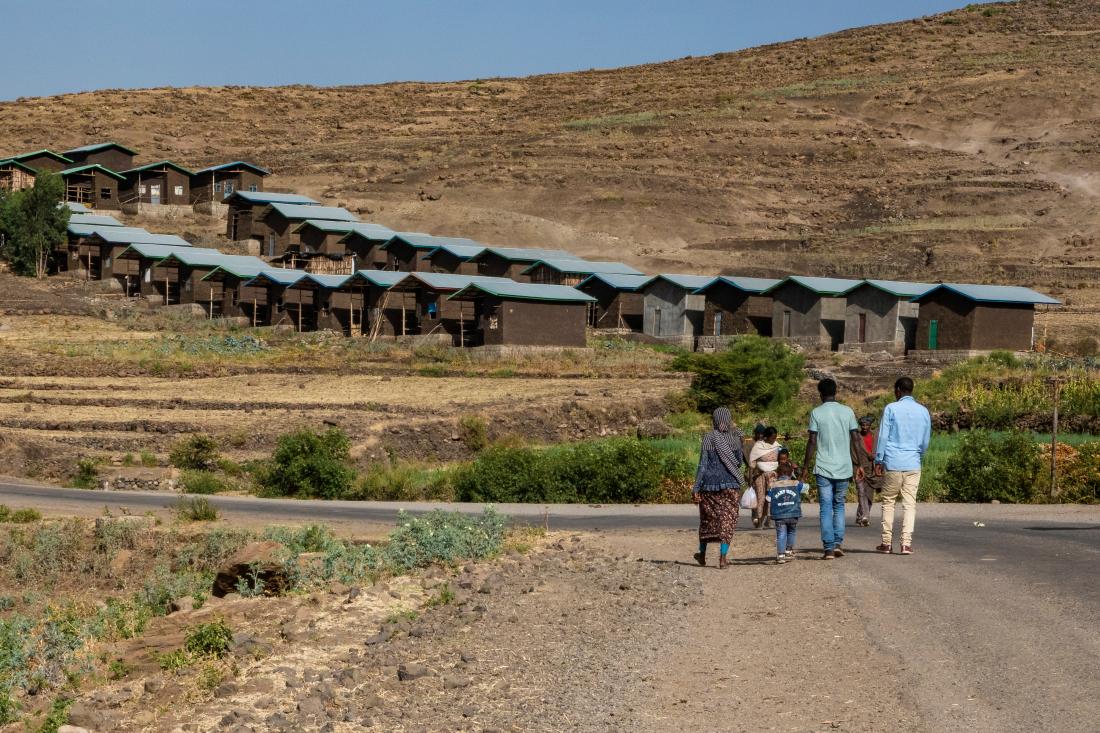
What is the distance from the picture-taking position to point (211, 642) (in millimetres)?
13617

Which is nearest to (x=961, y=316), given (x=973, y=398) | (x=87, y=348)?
(x=973, y=398)

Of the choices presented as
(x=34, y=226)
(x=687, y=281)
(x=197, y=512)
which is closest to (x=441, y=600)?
(x=197, y=512)

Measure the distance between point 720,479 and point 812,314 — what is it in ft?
181

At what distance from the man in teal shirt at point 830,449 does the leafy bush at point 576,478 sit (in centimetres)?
1108

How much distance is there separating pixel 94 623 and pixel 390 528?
7.11m

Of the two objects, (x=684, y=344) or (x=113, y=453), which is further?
(x=684, y=344)

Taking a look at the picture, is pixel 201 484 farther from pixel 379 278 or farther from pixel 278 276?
pixel 278 276

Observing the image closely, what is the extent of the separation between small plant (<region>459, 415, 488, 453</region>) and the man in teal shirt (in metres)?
24.0

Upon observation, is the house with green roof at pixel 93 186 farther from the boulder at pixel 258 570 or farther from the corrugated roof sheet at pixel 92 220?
the boulder at pixel 258 570

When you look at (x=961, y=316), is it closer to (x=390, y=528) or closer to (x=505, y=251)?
(x=505, y=251)

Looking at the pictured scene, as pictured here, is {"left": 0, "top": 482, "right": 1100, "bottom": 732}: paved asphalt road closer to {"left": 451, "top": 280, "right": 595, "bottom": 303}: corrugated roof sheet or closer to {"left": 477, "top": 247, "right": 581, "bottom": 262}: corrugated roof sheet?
{"left": 451, "top": 280, "right": 595, "bottom": 303}: corrugated roof sheet

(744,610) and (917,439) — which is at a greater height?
(917,439)

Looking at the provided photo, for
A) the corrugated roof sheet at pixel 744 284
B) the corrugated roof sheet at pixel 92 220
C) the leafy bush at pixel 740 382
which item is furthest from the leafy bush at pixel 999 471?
the corrugated roof sheet at pixel 92 220

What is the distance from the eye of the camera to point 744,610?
14.2m
